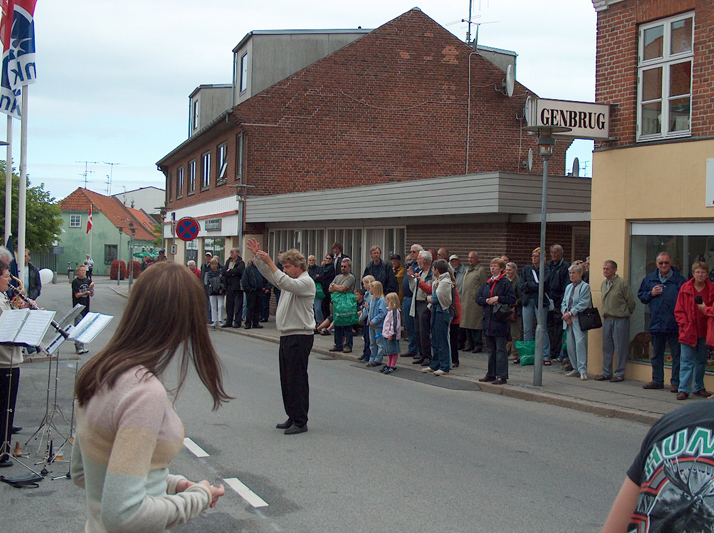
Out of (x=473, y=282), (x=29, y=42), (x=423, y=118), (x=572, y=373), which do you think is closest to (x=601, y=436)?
(x=572, y=373)

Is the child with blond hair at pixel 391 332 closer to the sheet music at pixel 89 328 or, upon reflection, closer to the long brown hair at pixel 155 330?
the sheet music at pixel 89 328

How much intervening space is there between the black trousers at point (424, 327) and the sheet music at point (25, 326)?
820cm

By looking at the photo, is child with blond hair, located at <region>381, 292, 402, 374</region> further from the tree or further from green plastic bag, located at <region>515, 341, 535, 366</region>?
the tree

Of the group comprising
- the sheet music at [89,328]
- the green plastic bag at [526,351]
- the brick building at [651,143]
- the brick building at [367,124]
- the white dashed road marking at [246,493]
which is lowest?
the white dashed road marking at [246,493]

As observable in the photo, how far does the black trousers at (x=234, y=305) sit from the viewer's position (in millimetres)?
20703

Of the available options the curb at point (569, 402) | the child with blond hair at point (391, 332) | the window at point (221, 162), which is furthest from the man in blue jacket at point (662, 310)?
the window at point (221, 162)

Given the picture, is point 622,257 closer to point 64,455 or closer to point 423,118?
point 64,455

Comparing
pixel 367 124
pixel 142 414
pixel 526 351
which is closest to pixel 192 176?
pixel 367 124

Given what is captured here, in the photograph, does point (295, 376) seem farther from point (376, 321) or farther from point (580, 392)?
point (376, 321)

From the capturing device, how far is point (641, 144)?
11.7 m

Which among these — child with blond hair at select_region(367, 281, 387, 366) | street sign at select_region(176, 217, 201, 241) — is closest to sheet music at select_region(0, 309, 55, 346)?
child with blond hair at select_region(367, 281, 387, 366)

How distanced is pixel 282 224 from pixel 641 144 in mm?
14225

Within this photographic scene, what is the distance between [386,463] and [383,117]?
820 inches

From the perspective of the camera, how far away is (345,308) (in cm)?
1506
